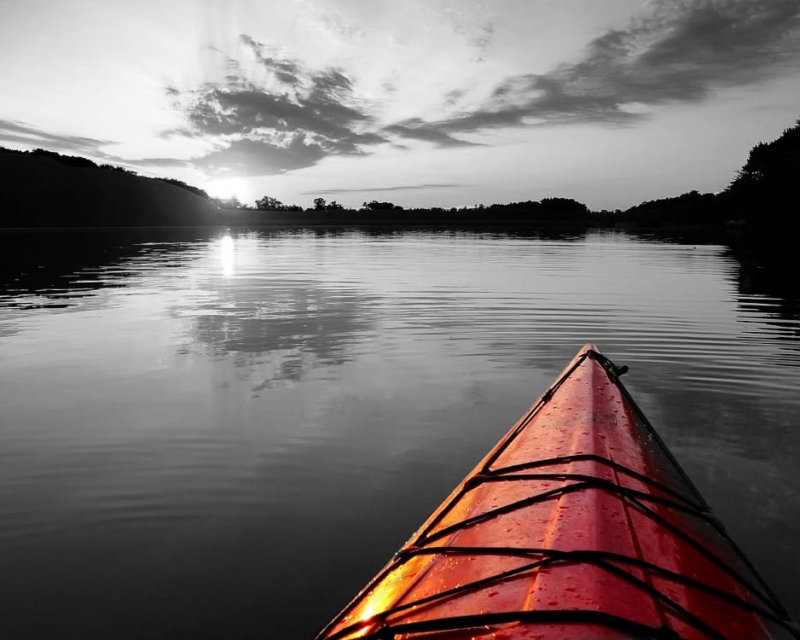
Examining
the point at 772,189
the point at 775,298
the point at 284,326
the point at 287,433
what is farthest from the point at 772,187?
the point at 287,433

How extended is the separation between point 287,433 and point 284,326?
25.3 ft

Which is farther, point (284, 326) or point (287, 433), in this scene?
point (284, 326)

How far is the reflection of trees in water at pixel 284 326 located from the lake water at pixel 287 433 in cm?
11

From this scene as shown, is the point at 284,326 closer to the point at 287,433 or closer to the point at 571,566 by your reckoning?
the point at 287,433

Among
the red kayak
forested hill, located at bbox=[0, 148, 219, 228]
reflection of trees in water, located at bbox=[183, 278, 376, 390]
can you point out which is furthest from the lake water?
forested hill, located at bbox=[0, 148, 219, 228]

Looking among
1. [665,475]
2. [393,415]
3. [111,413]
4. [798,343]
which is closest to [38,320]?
[111,413]

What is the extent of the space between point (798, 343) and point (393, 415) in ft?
35.2

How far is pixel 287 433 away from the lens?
8109 mm

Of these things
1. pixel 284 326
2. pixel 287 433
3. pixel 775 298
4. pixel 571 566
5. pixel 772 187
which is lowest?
pixel 287 433

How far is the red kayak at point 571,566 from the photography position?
Answer: 287cm

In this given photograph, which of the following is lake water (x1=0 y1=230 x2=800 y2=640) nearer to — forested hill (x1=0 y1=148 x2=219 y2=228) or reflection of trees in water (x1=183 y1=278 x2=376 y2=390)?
reflection of trees in water (x1=183 y1=278 x2=376 y2=390)

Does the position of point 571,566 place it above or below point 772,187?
below

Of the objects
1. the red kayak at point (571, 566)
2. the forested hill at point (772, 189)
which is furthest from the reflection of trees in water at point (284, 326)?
the forested hill at point (772, 189)

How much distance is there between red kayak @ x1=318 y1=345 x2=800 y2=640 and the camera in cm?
287
